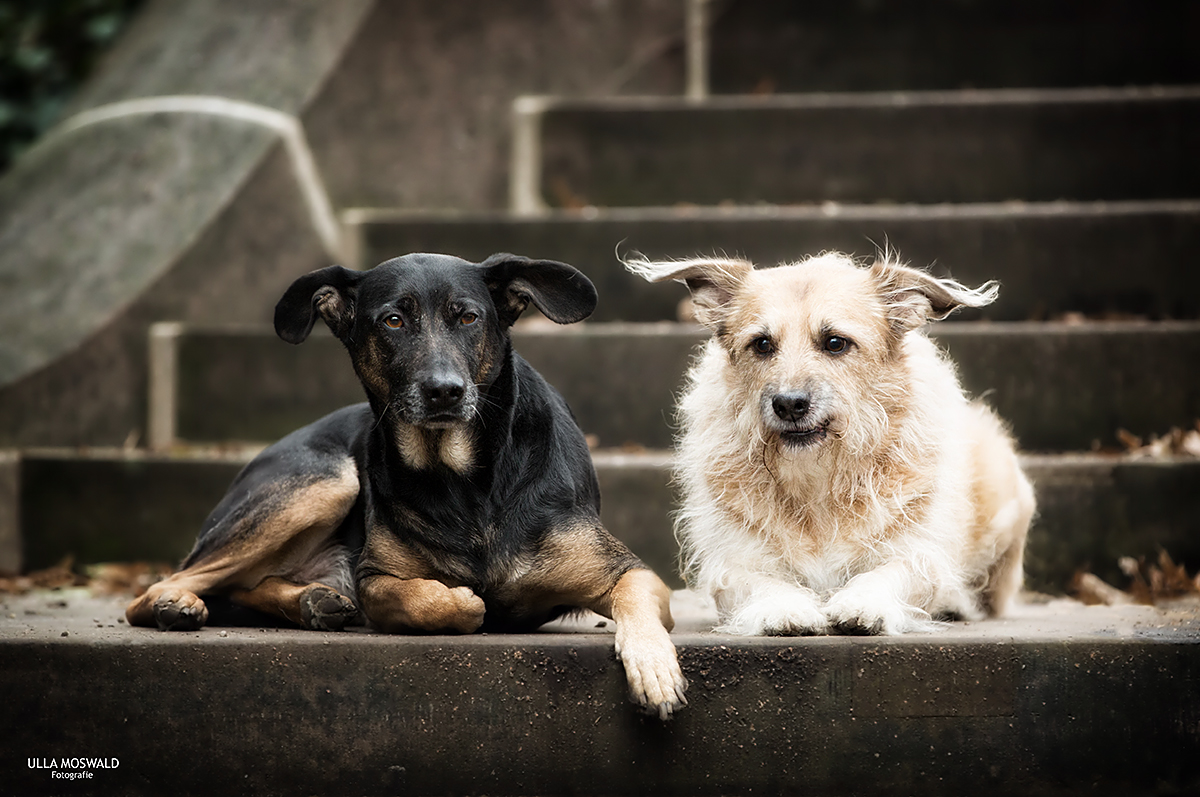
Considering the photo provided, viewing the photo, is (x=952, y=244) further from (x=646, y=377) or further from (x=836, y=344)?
(x=836, y=344)

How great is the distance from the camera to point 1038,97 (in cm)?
631

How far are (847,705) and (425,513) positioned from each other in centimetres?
129

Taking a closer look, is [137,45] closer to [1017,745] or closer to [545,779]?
[545,779]

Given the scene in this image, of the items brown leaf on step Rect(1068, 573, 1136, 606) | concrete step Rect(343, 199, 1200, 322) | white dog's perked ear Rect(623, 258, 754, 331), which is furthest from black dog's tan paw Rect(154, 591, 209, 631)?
brown leaf on step Rect(1068, 573, 1136, 606)

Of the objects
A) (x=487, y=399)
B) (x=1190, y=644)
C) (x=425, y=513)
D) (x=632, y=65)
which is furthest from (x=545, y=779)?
(x=632, y=65)

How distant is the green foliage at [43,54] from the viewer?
7.41m

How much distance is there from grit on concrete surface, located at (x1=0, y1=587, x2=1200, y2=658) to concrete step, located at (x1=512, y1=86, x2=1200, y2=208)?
2.87 m

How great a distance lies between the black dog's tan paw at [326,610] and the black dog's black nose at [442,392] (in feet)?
2.46

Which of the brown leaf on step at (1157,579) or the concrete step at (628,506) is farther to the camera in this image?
the concrete step at (628,506)

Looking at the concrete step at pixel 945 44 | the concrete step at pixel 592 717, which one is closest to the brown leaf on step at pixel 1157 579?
the concrete step at pixel 592 717

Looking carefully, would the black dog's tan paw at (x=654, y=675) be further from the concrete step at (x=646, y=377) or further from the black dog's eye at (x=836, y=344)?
the concrete step at (x=646, y=377)

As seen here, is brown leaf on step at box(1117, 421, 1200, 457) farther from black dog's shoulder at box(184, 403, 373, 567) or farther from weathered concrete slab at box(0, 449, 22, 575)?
weathered concrete slab at box(0, 449, 22, 575)

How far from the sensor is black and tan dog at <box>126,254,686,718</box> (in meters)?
3.15

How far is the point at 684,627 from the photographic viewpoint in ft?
11.6
